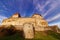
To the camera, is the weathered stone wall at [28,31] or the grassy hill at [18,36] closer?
the grassy hill at [18,36]

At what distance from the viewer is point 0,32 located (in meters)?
51.9

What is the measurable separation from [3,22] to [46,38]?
36.2 m

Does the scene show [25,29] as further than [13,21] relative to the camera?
No

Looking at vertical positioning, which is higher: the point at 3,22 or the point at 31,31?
the point at 3,22

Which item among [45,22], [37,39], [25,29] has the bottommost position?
[37,39]

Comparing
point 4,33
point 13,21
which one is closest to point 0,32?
point 4,33

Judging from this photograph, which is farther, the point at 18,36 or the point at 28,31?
the point at 28,31

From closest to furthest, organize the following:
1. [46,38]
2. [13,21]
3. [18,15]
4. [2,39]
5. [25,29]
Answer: [2,39] < [46,38] < [25,29] < [13,21] < [18,15]

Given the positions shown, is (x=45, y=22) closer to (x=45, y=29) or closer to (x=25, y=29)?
(x=45, y=29)

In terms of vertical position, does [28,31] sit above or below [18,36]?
above

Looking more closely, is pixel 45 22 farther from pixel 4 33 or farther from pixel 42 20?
pixel 4 33

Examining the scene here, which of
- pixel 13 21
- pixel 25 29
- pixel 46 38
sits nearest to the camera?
pixel 46 38

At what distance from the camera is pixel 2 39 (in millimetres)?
43719

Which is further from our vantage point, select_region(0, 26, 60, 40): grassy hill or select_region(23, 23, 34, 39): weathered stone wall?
select_region(23, 23, 34, 39): weathered stone wall
